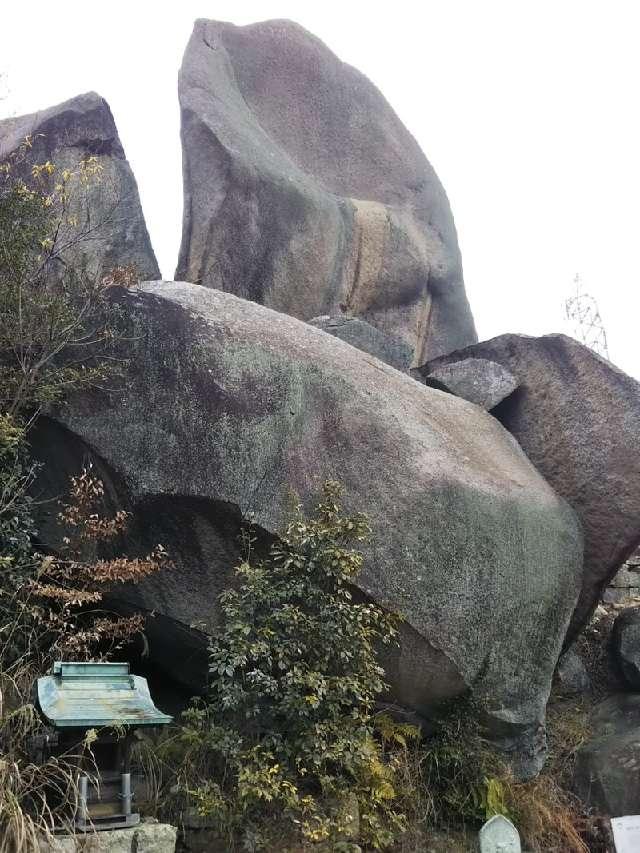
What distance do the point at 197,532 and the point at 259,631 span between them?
87cm

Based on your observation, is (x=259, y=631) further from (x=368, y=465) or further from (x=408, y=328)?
(x=408, y=328)

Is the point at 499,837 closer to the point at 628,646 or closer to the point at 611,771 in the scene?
the point at 611,771

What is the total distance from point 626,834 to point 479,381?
4041mm

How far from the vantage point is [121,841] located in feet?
13.9

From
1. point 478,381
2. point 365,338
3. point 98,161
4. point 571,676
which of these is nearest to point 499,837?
point 571,676

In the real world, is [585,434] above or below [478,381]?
below

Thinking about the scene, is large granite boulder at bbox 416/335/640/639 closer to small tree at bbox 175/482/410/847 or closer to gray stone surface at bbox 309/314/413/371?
gray stone surface at bbox 309/314/413/371

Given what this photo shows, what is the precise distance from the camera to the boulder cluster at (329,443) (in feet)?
19.2

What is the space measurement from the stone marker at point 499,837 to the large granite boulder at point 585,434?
2.39m

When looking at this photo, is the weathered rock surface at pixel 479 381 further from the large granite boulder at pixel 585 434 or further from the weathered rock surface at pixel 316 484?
the weathered rock surface at pixel 316 484

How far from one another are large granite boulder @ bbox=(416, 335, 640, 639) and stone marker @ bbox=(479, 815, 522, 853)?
94.2 inches

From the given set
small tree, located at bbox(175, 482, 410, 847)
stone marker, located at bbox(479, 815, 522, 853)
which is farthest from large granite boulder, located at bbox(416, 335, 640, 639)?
small tree, located at bbox(175, 482, 410, 847)

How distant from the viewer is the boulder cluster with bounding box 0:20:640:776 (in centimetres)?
586

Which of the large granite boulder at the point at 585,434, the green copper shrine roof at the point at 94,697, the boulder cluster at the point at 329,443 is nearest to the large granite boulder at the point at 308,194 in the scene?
the boulder cluster at the point at 329,443
